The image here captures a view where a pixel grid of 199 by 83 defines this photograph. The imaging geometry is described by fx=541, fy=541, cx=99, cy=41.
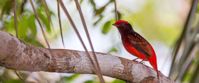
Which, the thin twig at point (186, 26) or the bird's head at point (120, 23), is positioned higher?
the bird's head at point (120, 23)

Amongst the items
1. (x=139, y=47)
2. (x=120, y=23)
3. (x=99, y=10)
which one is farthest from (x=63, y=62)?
(x=99, y=10)

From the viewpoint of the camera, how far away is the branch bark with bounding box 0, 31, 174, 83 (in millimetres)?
1323

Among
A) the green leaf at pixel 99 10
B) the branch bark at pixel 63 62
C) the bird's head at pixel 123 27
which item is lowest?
the branch bark at pixel 63 62

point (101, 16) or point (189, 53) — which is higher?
point (101, 16)

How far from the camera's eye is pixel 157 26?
5887 mm

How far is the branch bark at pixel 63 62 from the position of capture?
1323mm

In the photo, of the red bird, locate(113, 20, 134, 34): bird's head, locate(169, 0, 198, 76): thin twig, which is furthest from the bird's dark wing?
locate(169, 0, 198, 76): thin twig

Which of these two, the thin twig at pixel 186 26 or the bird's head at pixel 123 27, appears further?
the thin twig at pixel 186 26

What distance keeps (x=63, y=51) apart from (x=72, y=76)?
0.95m

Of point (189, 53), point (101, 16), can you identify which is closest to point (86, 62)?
point (101, 16)

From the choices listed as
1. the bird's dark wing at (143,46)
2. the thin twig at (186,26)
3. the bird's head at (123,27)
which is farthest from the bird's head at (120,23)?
the thin twig at (186,26)

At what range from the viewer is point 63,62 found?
1.45m

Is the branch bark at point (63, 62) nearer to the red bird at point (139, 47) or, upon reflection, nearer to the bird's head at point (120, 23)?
the red bird at point (139, 47)

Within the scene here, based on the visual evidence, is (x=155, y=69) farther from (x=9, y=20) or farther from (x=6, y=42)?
(x=9, y=20)
